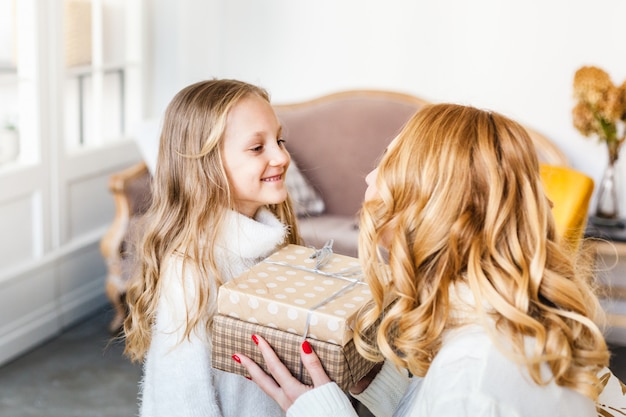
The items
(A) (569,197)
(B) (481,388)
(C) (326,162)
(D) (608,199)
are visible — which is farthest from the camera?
(C) (326,162)

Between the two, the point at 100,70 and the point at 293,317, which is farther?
the point at 100,70

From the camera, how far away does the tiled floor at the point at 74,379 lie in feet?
9.20

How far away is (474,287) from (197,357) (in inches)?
22.0

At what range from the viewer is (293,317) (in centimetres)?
124

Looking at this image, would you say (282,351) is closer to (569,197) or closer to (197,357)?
(197,357)

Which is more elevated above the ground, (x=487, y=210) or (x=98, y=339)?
(x=487, y=210)

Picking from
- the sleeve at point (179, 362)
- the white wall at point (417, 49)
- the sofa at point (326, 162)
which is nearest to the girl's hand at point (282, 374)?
the sleeve at point (179, 362)

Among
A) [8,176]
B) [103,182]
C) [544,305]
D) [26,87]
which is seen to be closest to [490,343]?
[544,305]

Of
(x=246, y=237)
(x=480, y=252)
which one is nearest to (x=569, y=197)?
(x=246, y=237)

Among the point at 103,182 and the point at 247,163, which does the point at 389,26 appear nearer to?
the point at 103,182

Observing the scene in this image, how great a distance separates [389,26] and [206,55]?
3.35ft

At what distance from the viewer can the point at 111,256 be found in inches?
137

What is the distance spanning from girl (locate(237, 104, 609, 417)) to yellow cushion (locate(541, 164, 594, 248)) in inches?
69.0

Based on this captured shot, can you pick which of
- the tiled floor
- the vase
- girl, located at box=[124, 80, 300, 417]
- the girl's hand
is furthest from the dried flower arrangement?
the girl's hand
